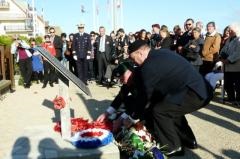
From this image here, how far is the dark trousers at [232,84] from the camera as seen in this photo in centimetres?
923

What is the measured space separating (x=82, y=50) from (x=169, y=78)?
9.23m

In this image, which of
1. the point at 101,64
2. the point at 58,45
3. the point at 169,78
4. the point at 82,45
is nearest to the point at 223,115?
the point at 169,78

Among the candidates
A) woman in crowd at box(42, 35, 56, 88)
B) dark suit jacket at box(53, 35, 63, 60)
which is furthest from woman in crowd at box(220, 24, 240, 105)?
dark suit jacket at box(53, 35, 63, 60)

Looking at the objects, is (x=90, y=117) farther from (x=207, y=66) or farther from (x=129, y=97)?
(x=207, y=66)

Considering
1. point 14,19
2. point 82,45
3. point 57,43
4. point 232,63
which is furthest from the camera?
point 14,19

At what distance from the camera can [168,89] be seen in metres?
5.35

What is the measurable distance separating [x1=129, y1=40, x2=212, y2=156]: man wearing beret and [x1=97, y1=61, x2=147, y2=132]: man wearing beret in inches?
7.6

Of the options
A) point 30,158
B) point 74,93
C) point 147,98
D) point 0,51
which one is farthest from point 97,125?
point 0,51

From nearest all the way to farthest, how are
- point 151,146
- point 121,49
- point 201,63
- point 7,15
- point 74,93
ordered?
point 151,146 < point 201,63 < point 74,93 < point 121,49 < point 7,15

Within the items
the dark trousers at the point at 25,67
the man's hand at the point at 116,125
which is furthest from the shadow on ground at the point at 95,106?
the dark trousers at the point at 25,67

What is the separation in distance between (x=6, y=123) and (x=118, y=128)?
3.15m

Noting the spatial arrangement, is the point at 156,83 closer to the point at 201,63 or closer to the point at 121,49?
the point at 201,63

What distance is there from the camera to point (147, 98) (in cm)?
536

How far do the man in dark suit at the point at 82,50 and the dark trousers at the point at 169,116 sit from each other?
900cm
